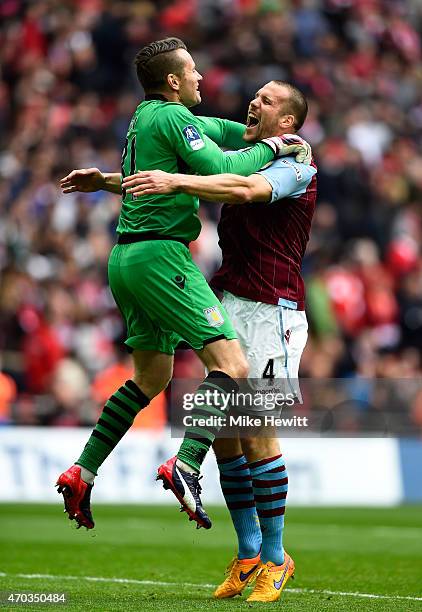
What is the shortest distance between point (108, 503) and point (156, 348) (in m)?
8.12

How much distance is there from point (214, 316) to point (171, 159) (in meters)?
0.92

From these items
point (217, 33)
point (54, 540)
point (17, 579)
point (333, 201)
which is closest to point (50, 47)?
point (217, 33)

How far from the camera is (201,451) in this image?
23.6ft

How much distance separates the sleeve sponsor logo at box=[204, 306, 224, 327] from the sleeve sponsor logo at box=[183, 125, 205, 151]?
0.90 m

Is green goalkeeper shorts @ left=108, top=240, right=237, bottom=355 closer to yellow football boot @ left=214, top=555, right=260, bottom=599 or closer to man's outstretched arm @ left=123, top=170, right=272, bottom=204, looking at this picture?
man's outstretched arm @ left=123, top=170, right=272, bottom=204

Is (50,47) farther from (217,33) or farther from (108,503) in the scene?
(108,503)

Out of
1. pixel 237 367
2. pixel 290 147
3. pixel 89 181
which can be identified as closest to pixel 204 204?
pixel 89 181

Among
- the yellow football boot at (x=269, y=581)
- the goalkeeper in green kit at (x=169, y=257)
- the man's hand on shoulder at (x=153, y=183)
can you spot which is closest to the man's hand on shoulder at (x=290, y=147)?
the goalkeeper in green kit at (x=169, y=257)

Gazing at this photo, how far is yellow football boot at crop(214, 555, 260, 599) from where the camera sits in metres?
7.64

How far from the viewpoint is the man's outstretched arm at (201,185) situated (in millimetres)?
7043

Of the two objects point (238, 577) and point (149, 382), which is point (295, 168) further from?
point (238, 577)

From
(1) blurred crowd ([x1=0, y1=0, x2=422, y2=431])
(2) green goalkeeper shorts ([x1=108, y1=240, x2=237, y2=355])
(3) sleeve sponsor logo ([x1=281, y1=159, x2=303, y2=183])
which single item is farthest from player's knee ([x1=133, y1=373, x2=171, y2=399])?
(1) blurred crowd ([x1=0, y1=0, x2=422, y2=431])

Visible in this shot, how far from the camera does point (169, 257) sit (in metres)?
7.42

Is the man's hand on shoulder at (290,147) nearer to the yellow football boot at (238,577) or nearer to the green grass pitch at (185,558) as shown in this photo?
the yellow football boot at (238,577)
